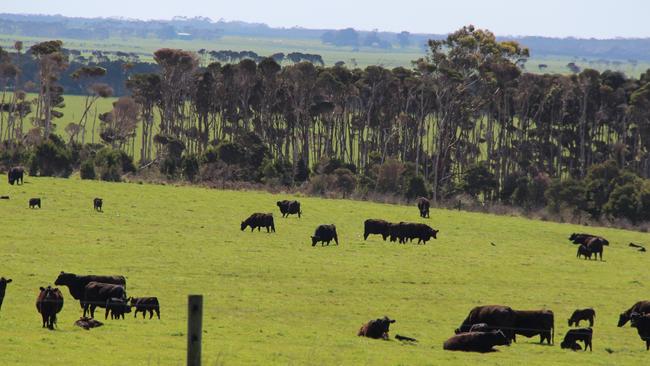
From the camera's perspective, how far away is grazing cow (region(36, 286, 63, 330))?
25.6 metres

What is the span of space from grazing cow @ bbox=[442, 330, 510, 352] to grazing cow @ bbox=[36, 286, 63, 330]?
9.41 metres

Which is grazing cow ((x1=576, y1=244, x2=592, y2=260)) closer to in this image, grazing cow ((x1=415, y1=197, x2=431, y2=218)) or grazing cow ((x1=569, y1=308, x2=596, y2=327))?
grazing cow ((x1=415, y1=197, x2=431, y2=218))

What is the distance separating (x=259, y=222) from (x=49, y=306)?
2565 centimetres

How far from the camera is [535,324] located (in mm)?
28812

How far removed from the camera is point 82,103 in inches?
6673

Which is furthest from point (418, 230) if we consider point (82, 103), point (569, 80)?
point (82, 103)

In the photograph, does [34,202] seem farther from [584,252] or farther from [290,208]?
[584,252]

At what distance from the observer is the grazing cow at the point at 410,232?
5075cm

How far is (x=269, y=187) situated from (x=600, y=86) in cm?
3532

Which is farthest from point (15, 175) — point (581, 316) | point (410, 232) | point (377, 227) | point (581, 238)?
point (581, 316)

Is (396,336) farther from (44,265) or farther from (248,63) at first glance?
(248,63)

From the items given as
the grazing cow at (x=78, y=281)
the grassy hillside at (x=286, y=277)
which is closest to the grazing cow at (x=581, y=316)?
the grassy hillside at (x=286, y=277)

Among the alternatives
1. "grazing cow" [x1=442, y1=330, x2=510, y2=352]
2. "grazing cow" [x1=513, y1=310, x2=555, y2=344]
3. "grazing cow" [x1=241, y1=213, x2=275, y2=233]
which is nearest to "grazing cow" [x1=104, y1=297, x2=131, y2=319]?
"grazing cow" [x1=442, y1=330, x2=510, y2=352]

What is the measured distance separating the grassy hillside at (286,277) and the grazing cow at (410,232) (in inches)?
39.7
